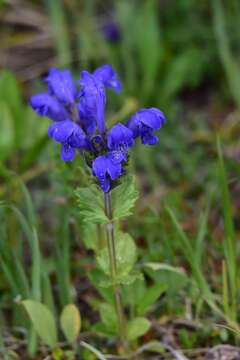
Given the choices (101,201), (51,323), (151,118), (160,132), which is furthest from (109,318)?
(160,132)

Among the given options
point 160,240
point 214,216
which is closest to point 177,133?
point 214,216

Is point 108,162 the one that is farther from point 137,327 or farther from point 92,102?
point 137,327

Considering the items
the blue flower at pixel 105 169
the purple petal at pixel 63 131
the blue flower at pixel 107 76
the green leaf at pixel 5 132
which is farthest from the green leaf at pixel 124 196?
the green leaf at pixel 5 132

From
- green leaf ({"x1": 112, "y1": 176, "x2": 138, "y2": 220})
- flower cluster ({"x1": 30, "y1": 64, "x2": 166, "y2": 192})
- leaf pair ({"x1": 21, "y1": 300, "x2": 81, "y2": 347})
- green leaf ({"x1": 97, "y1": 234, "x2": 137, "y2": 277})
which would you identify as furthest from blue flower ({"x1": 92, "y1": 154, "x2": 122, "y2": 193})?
leaf pair ({"x1": 21, "y1": 300, "x2": 81, "y2": 347})

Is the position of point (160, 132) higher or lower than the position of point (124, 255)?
higher

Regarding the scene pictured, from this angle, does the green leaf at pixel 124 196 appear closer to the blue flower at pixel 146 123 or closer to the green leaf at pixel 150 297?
the blue flower at pixel 146 123

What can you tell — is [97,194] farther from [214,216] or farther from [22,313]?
[214,216]
